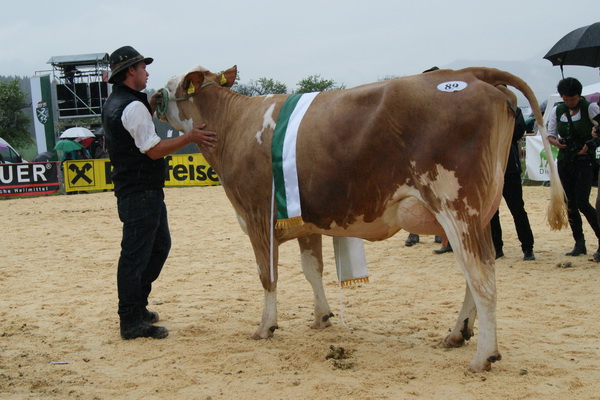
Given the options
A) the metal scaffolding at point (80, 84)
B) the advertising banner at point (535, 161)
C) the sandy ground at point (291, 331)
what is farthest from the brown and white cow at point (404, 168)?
the metal scaffolding at point (80, 84)

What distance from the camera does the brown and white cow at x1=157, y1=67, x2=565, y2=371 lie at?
3984 mm

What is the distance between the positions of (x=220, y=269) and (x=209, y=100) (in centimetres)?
306

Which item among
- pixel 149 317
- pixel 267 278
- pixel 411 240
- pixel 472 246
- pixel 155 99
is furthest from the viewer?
pixel 411 240

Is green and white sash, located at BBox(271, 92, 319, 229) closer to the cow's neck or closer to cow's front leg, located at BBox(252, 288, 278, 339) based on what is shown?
the cow's neck

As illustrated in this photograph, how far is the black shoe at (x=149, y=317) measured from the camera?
5613 mm

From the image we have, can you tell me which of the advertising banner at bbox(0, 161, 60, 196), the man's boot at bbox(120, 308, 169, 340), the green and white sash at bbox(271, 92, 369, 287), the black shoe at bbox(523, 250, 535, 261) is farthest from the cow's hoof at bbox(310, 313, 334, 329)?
the advertising banner at bbox(0, 161, 60, 196)

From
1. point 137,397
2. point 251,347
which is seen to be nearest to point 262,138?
point 251,347

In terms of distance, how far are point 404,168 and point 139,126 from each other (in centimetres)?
214

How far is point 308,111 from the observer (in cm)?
466

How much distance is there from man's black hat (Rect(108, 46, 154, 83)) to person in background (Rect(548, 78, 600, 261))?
5083 millimetres

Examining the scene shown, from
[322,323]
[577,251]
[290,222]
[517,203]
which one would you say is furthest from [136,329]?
[577,251]

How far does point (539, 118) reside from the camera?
14.2ft

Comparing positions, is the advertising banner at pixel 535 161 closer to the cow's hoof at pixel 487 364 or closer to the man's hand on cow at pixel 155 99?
the man's hand on cow at pixel 155 99

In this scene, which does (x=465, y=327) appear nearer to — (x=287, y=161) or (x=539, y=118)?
(x=539, y=118)
